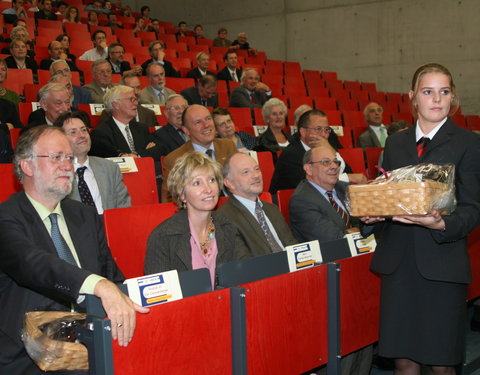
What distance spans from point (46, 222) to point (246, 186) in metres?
1.16

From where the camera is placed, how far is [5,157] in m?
3.43

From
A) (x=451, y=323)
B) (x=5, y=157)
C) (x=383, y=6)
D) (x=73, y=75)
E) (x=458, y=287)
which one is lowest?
(x=451, y=323)

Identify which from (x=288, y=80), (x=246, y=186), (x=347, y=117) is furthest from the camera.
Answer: (x=288, y=80)

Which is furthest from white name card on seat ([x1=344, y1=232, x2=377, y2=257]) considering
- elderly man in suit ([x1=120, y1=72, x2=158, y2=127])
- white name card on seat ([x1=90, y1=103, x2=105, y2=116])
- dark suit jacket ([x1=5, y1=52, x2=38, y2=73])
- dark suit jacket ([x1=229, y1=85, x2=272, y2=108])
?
dark suit jacket ([x1=5, y1=52, x2=38, y2=73])

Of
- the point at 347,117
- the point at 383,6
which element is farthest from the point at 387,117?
the point at 383,6

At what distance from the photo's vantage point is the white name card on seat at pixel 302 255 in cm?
213

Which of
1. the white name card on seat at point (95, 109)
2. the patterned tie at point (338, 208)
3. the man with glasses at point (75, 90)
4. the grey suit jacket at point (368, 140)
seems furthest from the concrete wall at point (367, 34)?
the patterned tie at point (338, 208)

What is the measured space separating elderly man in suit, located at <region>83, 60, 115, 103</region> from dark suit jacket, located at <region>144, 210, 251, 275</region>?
3444 mm

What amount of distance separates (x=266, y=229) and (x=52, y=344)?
1435 mm

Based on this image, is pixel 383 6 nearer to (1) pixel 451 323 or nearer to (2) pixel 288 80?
(2) pixel 288 80

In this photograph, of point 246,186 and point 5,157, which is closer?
point 246,186

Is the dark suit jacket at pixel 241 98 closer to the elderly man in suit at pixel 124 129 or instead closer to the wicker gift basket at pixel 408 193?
the elderly man in suit at pixel 124 129

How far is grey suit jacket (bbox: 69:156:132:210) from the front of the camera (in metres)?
3.09

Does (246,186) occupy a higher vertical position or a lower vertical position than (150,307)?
higher
